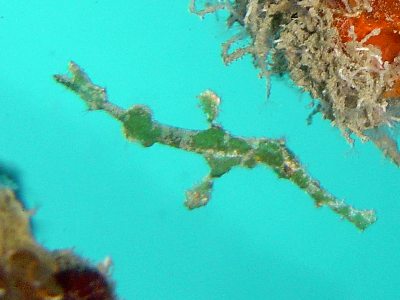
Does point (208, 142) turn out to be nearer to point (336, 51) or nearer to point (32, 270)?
point (336, 51)

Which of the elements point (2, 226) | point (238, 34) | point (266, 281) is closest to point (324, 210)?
point (266, 281)

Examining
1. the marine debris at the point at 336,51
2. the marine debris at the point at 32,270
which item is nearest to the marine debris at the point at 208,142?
the marine debris at the point at 336,51

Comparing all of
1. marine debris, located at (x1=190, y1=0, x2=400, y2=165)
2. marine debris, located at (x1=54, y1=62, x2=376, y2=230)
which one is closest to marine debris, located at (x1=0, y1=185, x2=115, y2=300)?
marine debris, located at (x1=54, y1=62, x2=376, y2=230)

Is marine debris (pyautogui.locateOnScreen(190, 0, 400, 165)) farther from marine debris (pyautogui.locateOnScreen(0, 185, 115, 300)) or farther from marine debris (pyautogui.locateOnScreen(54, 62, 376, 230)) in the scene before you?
marine debris (pyautogui.locateOnScreen(0, 185, 115, 300))

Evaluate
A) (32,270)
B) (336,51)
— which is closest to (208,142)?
(336,51)

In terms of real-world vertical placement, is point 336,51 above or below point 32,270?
above

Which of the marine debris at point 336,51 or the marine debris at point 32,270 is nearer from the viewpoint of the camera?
the marine debris at point 32,270

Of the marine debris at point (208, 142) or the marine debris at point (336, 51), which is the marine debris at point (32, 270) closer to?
the marine debris at point (208, 142)

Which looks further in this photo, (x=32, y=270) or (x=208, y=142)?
(x=208, y=142)
